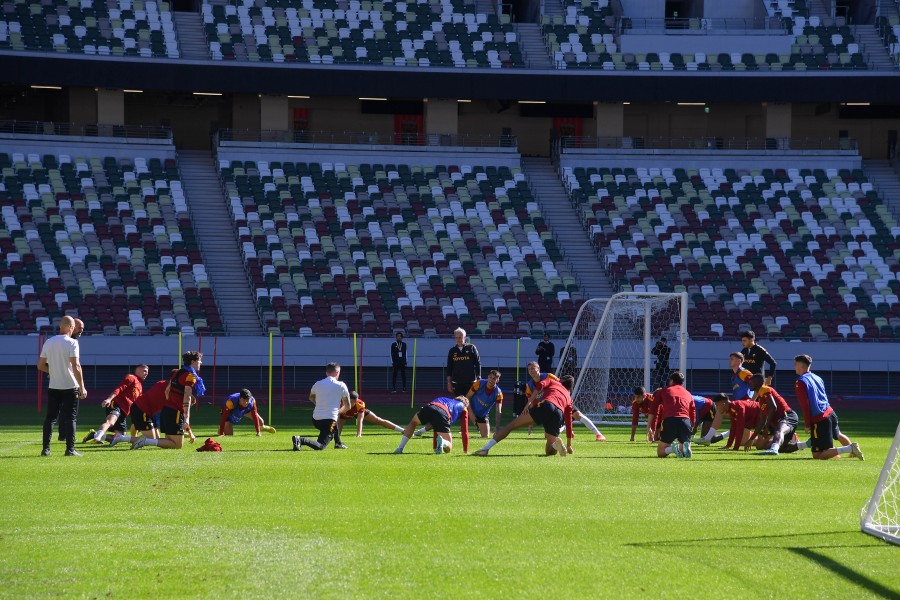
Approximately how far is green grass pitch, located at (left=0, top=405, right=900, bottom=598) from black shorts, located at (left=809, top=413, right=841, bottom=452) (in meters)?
0.74

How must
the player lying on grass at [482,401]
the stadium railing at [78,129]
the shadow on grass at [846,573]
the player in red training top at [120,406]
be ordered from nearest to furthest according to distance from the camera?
the shadow on grass at [846,573] < the player in red training top at [120,406] < the player lying on grass at [482,401] < the stadium railing at [78,129]

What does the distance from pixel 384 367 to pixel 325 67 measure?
44.3 ft

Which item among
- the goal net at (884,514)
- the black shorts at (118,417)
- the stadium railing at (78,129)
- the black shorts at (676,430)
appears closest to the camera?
the goal net at (884,514)

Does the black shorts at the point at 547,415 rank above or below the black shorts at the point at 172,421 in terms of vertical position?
above

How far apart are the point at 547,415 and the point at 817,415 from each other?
4004mm

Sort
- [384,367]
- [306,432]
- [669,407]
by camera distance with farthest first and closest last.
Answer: [384,367] < [306,432] < [669,407]

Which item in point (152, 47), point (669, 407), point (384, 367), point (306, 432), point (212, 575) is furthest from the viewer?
point (152, 47)

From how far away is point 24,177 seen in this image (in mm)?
43281

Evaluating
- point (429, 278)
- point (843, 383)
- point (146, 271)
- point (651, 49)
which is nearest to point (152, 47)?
point (146, 271)

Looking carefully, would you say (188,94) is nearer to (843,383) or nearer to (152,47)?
(152,47)

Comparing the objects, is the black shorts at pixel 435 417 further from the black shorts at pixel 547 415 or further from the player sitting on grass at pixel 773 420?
the player sitting on grass at pixel 773 420

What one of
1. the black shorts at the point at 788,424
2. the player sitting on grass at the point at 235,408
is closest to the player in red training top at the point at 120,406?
the player sitting on grass at the point at 235,408

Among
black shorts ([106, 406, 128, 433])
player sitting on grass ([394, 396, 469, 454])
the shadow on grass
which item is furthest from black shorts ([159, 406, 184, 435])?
the shadow on grass

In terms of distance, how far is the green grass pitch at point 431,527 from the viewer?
30.7 feet
